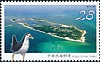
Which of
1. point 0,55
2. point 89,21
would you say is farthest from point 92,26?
point 0,55

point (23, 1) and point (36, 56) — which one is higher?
point (23, 1)

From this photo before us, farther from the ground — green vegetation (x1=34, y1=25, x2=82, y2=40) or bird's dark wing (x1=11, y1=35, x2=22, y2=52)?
green vegetation (x1=34, y1=25, x2=82, y2=40)

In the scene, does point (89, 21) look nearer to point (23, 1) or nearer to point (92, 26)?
point (92, 26)

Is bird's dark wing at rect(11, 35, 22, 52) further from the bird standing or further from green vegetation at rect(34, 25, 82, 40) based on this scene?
green vegetation at rect(34, 25, 82, 40)

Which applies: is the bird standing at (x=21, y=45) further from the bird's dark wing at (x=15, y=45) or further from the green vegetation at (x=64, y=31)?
the green vegetation at (x=64, y=31)

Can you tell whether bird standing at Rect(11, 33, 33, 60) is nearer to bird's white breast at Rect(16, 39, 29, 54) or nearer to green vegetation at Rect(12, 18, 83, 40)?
bird's white breast at Rect(16, 39, 29, 54)

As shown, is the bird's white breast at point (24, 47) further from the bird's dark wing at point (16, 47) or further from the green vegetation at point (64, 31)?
the green vegetation at point (64, 31)

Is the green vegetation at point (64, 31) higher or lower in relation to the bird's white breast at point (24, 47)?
higher
